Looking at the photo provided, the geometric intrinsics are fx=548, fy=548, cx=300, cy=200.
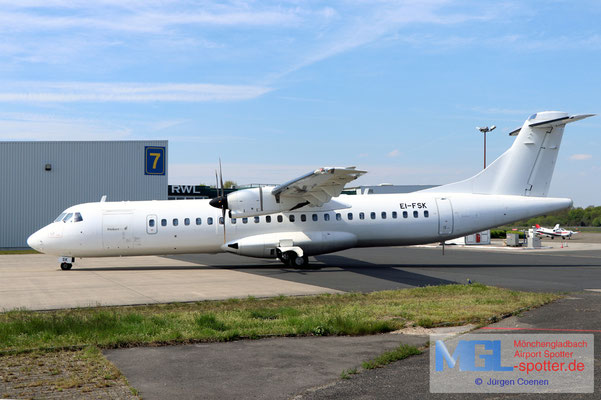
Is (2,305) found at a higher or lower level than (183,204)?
lower

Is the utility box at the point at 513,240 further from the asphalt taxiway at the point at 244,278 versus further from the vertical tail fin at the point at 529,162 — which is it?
the vertical tail fin at the point at 529,162

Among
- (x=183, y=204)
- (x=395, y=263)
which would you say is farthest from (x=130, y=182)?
(x=395, y=263)

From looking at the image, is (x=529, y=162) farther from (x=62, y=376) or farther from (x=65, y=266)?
(x=62, y=376)

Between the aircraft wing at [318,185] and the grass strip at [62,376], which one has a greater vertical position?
the aircraft wing at [318,185]

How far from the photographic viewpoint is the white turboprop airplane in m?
23.2

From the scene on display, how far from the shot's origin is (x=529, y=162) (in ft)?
81.5

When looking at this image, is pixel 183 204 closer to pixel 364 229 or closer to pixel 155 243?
pixel 155 243

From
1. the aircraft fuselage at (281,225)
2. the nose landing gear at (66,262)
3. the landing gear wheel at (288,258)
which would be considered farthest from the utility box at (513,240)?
the nose landing gear at (66,262)

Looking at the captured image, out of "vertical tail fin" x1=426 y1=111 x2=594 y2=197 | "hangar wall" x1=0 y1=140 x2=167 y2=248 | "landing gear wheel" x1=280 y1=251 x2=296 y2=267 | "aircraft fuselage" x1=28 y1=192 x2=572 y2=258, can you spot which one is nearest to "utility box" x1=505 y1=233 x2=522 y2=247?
"vertical tail fin" x1=426 y1=111 x2=594 y2=197

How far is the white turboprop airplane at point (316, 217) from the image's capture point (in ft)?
76.3

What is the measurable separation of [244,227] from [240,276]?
3.82 m

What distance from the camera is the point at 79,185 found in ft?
146

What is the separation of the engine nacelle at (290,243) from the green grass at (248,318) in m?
9.10

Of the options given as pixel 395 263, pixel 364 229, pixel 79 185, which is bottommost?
pixel 395 263
